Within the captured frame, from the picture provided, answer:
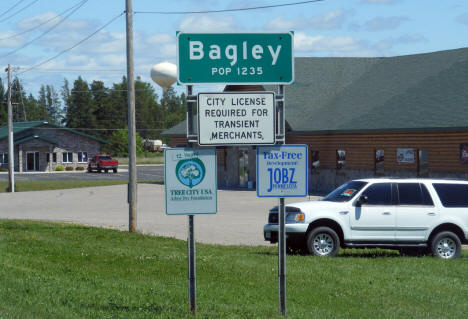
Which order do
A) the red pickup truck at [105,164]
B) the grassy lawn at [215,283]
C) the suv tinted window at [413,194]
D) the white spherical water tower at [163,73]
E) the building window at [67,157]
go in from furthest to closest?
the building window at [67,157] → the red pickup truck at [105,164] → the white spherical water tower at [163,73] → the suv tinted window at [413,194] → the grassy lawn at [215,283]

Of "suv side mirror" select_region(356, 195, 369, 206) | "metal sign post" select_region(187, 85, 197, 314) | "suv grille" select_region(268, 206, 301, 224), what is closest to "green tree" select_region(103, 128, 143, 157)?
"suv grille" select_region(268, 206, 301, 224)

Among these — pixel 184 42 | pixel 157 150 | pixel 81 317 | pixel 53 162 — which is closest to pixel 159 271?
pixel 81 317

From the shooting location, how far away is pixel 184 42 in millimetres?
8461

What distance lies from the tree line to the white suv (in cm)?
10710

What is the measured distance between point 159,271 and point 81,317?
3986 millimetres

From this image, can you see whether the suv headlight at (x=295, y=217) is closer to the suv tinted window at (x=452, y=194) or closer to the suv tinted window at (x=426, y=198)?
the suv tinted window at (x=426, y=198)

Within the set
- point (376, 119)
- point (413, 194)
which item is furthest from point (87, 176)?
point (413, 194)

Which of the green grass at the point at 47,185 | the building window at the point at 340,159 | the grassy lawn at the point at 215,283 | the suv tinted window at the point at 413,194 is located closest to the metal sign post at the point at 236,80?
the grassy lawn at the point at 215,283

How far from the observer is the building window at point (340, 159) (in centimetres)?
4172

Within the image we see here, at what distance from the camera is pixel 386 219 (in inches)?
615

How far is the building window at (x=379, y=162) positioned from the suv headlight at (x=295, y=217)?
24.1 meters

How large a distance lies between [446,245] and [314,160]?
93.7 feet

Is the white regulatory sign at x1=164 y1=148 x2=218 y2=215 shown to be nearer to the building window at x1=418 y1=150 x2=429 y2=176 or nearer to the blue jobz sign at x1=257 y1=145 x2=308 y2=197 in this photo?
the blue jobz sign at x1=257 y1=145 x2=308 y2=197

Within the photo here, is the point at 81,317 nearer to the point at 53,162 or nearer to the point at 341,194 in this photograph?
the point at 341,194
